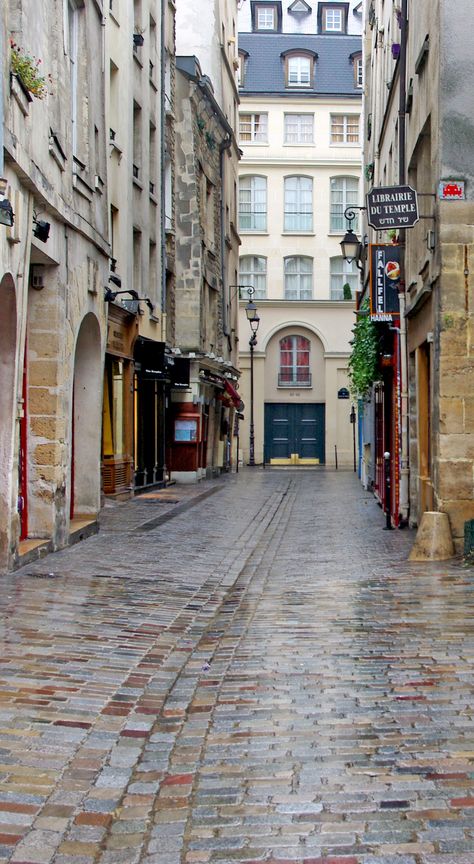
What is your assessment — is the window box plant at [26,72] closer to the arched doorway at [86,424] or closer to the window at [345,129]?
the arched doorway at [86,424]

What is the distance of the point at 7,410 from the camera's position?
1062cm

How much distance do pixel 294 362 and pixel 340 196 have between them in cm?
830

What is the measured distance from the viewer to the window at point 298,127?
5306 centimetres

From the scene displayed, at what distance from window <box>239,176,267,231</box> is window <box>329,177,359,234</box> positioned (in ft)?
10.7

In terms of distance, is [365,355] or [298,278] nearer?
[365,355]

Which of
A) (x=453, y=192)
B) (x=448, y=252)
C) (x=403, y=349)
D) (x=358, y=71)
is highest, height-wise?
(x=358, y=71)

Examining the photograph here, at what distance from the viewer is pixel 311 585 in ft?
34.6

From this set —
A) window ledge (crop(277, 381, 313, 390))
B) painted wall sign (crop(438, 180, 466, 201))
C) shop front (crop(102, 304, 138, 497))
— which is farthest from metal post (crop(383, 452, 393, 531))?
window ledge (crop(277, 381, 313, 390))

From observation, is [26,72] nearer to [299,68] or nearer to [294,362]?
[294,362]

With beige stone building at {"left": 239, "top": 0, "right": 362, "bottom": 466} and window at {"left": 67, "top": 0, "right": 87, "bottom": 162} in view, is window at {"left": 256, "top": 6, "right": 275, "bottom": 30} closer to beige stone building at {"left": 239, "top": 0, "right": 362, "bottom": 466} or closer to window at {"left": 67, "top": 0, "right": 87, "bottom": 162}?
beige stone building at {"left": 239, "top": 0, "right": 362, "bottom": 466}

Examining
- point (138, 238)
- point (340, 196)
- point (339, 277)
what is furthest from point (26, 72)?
point (340, 196)

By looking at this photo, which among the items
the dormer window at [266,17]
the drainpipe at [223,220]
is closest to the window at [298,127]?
the dormer window at [266,17]

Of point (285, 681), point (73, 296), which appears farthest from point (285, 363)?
point (285, 681)

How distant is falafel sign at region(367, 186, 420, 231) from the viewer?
43.2ft
